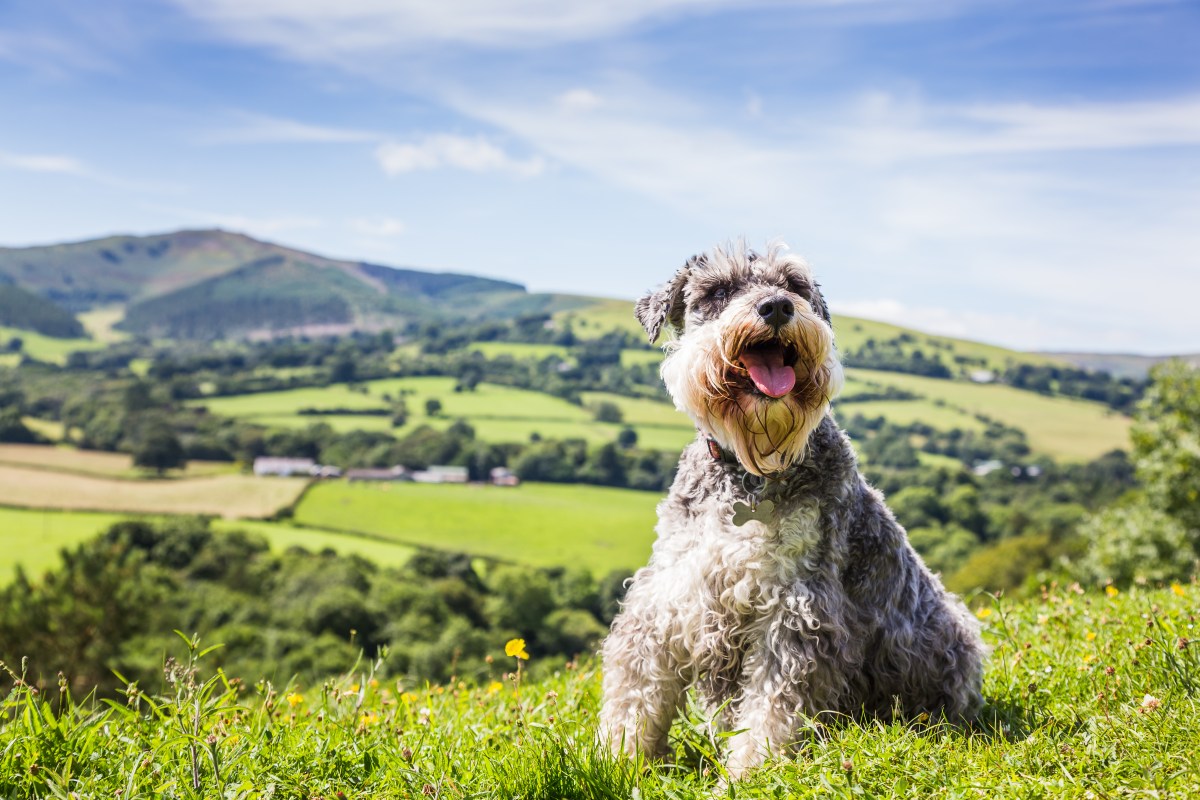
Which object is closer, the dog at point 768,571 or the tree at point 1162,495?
the dog at point 768,571

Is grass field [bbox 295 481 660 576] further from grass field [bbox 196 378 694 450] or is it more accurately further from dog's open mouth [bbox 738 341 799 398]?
dog's open mouth [bbox 738 341 799 398]

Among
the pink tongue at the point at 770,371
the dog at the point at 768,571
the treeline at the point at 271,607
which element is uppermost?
the pink tongue at the point at 770,371

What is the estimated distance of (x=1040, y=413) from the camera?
136 m

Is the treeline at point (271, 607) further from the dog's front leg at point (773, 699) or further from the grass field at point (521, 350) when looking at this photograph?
the grass field at point (521, 350)

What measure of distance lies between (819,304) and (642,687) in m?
2.44

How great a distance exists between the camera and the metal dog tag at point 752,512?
15.5ft

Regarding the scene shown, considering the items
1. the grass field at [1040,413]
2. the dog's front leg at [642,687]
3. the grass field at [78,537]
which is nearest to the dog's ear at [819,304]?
the dog's front leg at [642,687]

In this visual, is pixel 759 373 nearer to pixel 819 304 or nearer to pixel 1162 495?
pixel 819 304

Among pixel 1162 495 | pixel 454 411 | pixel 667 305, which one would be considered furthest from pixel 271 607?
pixel 667 305

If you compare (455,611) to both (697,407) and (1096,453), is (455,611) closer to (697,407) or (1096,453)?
(697,407)

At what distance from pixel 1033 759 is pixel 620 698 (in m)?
2.13

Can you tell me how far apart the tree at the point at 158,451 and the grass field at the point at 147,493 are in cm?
726

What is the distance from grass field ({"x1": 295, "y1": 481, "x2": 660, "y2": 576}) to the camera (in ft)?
282

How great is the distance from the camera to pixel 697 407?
4.82 m
